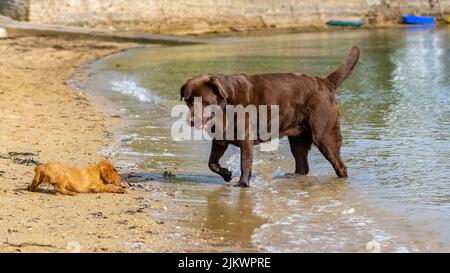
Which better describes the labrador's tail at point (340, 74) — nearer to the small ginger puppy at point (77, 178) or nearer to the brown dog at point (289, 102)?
the brown dog at point (289, 102)

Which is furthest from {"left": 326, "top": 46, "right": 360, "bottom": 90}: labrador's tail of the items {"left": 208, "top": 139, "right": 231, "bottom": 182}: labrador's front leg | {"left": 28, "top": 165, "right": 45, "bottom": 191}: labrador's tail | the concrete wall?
the concrete wall

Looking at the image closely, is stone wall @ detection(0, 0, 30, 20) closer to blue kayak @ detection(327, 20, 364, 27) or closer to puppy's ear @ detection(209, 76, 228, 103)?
blue kayak @ detection(327, 20, 364, 27)

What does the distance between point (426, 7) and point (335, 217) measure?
41.0 m

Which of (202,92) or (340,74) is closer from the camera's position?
(202,92)

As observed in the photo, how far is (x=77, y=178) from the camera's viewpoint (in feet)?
27.7

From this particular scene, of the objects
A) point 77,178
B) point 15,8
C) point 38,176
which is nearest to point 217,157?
point 77,178

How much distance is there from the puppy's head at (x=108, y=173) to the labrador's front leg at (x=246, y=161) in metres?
1.25

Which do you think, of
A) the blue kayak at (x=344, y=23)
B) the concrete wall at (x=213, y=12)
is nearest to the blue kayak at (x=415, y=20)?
the concrete wall at (x=213, y=12)

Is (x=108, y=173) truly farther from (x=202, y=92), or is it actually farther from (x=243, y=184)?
(x=243, y=184)

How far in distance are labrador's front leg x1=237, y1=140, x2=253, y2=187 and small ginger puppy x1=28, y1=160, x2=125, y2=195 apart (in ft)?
4.07

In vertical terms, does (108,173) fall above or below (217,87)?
below

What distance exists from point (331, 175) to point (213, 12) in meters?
29.3
